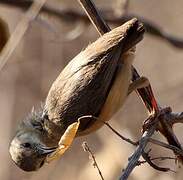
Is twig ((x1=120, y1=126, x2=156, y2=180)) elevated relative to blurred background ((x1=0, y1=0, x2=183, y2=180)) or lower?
elevated

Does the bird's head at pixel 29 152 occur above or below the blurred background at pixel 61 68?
above

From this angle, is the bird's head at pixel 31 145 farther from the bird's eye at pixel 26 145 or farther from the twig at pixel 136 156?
the twig at pixel 136 156

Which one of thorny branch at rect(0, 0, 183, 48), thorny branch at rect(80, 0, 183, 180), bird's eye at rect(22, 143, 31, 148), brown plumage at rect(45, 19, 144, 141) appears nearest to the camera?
thorny branch at rect(80, 0, 183, 180)

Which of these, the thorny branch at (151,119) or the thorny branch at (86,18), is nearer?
the thorny branch at (151,119)

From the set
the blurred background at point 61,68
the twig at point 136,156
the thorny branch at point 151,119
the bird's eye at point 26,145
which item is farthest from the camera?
the blurred background at point 61,68

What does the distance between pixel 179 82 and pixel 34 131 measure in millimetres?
2337

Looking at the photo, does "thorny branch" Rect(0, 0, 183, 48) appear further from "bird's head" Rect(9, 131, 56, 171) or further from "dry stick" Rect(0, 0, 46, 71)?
"bird's head" Rect(9, 131, 56, 171)

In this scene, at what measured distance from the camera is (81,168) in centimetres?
544

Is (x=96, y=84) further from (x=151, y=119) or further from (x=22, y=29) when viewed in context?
(x=22, y=29)

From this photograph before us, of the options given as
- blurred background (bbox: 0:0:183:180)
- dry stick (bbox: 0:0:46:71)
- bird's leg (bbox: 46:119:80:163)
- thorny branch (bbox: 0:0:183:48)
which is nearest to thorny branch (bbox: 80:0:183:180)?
bird's leg (bbox: 46:119:80:163)

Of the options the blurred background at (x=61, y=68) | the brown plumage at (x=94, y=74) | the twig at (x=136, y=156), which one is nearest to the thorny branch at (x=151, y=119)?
the twig at (x=136, y=156)

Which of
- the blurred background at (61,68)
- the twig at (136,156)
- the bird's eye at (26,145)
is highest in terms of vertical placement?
the twig at (136,156)

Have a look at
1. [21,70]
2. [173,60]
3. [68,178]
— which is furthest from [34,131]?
[173,60]

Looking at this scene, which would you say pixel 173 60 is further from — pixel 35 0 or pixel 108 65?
pixel 108 65
